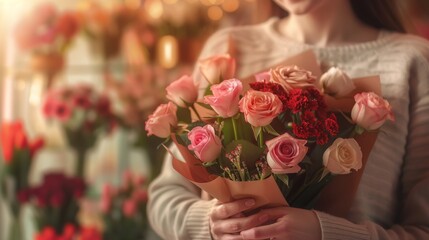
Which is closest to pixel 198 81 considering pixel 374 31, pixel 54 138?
pixel 374 31

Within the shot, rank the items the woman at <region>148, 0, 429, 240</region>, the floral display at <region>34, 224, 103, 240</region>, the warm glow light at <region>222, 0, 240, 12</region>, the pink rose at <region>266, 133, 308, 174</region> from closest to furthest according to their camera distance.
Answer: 1. the pink rose at <region>266, 133, 308, 174</region>
2. the woman at <region>148, 0, 429, 240</region>
3. the floral display at <region>34, 224, 103, 240</region>
4. the warm glow light at <region>222, 0, 240, 12</region>

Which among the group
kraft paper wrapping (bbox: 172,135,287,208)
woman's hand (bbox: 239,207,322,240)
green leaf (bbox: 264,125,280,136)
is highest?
green leaf (bbox: 264,125,280,136)

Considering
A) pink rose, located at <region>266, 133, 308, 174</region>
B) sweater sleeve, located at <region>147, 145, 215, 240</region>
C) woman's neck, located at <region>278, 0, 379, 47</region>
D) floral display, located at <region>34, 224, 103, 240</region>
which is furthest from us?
floral display, located at <region>34, 224, 103, 240</region>

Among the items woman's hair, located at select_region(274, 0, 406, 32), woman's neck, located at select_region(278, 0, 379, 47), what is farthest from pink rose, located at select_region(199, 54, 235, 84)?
woman's hair, located at select_region(274, 0, 406, 32)

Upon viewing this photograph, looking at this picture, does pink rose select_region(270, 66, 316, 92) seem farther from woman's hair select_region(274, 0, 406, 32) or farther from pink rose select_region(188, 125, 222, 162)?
woman's hair select_region(274, 0, 406, 32)

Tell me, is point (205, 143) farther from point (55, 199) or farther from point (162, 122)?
point (55, 199)

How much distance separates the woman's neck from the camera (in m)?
1.28

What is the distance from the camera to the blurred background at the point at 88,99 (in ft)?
6.29

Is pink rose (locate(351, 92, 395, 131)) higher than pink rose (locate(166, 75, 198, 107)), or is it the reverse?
pink rose (locate(166, 75, 198, 107))

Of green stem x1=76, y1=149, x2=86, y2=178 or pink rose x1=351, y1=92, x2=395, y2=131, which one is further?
green stem x1=76, y1=149, x2=86, y2=178

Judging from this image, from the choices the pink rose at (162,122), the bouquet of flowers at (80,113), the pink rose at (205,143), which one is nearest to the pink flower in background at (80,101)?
the bouquet of flowers at (80,113)

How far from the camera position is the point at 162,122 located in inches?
40.9

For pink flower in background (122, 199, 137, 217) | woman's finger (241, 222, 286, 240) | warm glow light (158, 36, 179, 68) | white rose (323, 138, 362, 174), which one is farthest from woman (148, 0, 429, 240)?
warm glow light (158, 36, 179, 68)

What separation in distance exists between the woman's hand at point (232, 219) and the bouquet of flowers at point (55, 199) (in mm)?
906
